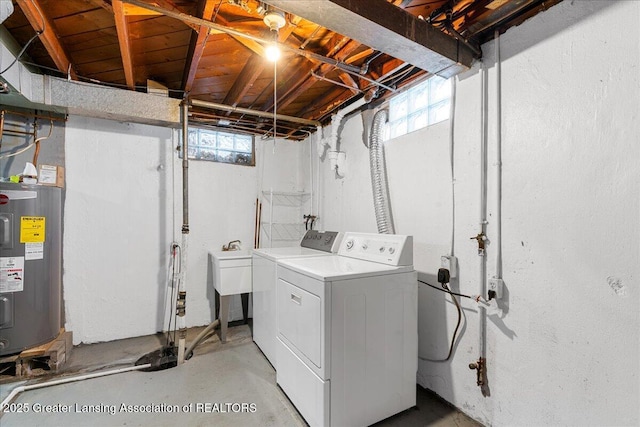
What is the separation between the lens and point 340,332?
1471 millimetres

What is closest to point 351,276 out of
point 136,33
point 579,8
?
point 579,8

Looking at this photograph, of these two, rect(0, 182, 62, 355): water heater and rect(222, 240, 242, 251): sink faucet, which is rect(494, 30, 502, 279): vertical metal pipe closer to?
rect(222, 240, 242, 251): sink faucet

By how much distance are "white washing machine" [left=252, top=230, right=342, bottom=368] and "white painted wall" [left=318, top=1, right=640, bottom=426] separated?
1.03 meters

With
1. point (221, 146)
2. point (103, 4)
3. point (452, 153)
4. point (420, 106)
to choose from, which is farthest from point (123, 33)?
point (452, 153)

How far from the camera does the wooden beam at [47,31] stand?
1.43 meters

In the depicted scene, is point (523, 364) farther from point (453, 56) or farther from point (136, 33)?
point (136, 33)

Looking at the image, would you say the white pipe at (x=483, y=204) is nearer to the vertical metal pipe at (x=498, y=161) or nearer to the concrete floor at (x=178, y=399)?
the vertical metal pipe at (x=498, y=161)

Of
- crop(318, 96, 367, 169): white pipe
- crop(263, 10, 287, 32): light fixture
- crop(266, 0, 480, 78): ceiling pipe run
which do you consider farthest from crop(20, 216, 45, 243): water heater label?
crop(318, 96, 367, 169): white pipe

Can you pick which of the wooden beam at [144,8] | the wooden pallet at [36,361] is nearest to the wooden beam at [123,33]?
the wooden beam at [144,8]

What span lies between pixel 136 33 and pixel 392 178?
2.05m

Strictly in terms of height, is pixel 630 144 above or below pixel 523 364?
above

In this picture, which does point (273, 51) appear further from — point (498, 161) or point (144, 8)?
point (498, 161)

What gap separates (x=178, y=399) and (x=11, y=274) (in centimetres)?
152

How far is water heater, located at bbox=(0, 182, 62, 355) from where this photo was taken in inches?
77.0
